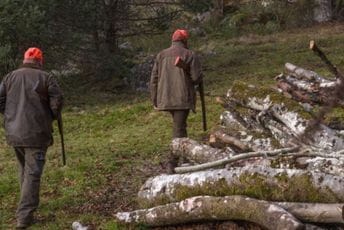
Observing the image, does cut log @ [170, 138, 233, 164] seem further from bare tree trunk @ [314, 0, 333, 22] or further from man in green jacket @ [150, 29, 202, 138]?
bare tree trunk @ [314, 0, 333, 22]

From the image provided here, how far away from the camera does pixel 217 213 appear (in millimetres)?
6605

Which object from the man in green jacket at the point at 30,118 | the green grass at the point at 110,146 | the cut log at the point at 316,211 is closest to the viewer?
the cut log at the point at 316,211

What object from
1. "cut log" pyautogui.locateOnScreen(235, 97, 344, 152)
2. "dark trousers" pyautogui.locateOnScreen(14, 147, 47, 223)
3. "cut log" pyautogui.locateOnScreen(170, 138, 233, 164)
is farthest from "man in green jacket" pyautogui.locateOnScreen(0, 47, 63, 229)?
"cut log" pyautogui.locateOnScreen(235, 97, 344, 152)

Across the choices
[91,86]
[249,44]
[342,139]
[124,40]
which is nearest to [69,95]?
[91,86]

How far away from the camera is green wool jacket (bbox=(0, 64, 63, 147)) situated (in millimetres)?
7953

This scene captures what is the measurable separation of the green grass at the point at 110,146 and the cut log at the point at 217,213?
502mm

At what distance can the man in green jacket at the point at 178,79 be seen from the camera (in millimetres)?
9344

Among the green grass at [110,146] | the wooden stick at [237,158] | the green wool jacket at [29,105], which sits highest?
the green wool jacket at [29,105]

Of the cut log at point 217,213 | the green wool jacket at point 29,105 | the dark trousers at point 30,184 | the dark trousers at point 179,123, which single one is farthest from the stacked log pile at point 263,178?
the green wool jacket at point 29,105

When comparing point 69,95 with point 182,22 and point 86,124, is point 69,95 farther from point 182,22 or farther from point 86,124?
point 182,22

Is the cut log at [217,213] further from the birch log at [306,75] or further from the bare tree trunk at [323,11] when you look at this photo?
the bare tree trunk at [323,11]

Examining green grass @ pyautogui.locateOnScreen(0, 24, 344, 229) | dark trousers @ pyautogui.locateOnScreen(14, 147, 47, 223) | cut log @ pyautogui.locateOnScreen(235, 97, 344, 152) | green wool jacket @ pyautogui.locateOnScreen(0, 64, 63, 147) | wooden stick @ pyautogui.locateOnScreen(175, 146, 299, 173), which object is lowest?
green grass @ pyautogui.locateOnScreen(0, 24, 344, 229)

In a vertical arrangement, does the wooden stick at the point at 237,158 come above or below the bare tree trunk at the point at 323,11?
below

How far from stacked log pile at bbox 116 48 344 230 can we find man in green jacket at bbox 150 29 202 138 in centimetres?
93
